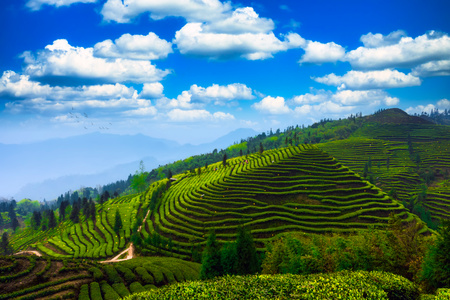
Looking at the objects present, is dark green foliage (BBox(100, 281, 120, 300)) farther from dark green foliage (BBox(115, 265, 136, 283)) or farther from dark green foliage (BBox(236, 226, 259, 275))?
dark green foliage (BBox(236, 226, 259, 275))

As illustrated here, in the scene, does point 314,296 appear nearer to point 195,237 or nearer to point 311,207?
point 195,237

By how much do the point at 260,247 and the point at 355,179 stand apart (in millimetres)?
48934

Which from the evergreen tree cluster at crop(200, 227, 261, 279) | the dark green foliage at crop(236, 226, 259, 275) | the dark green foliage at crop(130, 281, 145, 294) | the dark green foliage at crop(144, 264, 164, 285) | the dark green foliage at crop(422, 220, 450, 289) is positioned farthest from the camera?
the dark green foliage at crop(144, 264, 164, 285)

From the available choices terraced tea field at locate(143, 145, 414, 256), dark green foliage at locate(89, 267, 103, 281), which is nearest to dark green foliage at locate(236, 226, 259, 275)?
dark green foliage at locate(89, 267, 103, 281)

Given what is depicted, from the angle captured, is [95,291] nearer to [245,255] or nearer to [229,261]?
[229,261]

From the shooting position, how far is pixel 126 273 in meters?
39.8

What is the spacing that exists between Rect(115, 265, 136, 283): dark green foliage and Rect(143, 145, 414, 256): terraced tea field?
25.4 metres

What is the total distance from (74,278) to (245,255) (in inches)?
1036

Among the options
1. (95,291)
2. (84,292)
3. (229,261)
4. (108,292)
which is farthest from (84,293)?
(229,261)

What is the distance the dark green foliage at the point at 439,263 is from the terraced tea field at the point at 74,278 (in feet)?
101

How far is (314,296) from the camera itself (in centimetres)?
1456

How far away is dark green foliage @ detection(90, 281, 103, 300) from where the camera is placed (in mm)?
32062

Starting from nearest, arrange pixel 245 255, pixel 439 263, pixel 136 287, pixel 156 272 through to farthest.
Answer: pixel 439 263 → pixel 136 287 → pixel 245 255 → pixel 156 272

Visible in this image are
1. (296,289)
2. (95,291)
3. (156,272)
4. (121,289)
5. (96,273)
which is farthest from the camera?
(156,272)
